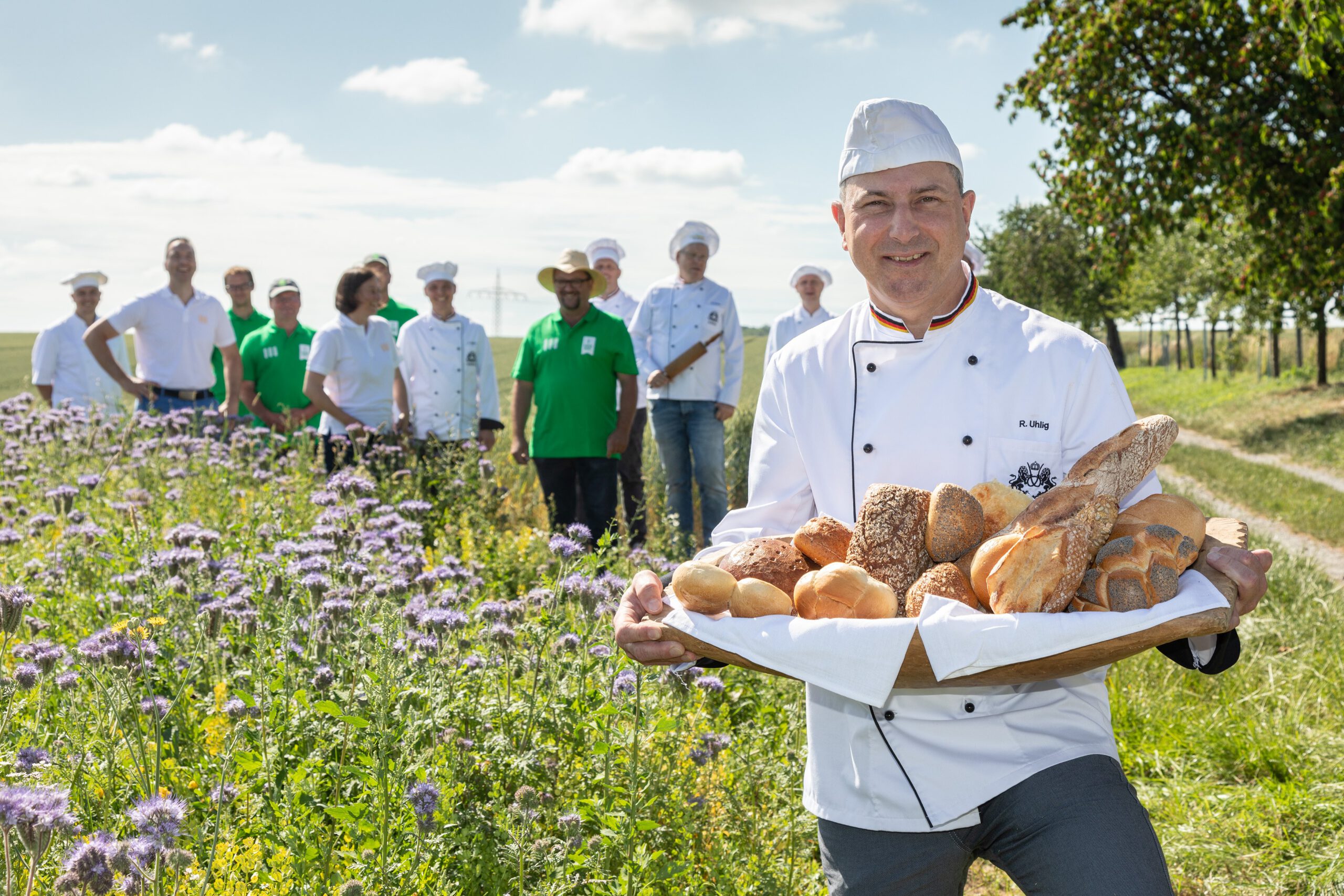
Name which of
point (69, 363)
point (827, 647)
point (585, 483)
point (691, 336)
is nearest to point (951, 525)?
point (827, 647)

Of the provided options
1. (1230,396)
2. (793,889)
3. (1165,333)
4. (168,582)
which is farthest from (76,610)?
(1165,333)

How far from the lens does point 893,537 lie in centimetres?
182

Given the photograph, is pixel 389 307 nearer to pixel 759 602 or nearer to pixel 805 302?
pixel 805 302

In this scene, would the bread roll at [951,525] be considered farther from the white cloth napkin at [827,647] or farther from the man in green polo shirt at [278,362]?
the man in green polo shirt at [278,362]

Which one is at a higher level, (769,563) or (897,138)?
(897,138)

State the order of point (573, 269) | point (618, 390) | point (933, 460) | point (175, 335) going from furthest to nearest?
point (618, 390) < point (175, 335) < point (573, 269) < point (933, 460)

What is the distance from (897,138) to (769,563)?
94cm

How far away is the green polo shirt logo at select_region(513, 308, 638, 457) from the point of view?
23.3 feet

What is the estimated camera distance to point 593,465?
23.6ft

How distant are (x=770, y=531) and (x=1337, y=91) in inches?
623

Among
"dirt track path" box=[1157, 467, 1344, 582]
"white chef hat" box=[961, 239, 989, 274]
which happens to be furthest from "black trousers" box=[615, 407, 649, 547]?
"dirt track path" box=[1157, 467, 1344, 582]

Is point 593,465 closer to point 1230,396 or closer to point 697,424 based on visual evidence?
point 697,424

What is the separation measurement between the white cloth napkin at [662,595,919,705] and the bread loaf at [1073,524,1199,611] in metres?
0.33

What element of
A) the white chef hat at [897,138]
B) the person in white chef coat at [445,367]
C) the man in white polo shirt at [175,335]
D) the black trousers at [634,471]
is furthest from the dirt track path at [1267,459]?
the white chef hat at [897,138]
